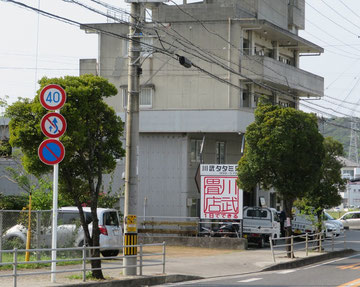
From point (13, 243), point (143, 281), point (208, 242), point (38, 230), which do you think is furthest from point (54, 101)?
point (208, 242)

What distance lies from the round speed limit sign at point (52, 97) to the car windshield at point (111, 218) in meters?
9.50

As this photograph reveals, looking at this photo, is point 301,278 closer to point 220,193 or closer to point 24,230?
point 24,230

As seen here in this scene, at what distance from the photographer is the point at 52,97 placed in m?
15.3

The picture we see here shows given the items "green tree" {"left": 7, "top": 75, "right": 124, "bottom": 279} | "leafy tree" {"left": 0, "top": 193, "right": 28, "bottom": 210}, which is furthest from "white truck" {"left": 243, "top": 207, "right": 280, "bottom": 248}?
"green tree" {"left": 7, "top": 75, "right": 124, "bottom": 279}

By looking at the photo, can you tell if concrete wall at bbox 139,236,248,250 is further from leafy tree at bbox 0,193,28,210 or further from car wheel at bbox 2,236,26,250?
car wheel at bbox 2,236,26,250

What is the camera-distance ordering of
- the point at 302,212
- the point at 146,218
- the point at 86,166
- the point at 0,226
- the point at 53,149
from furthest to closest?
the point at 146,218 → the point at 302,212 → the point at 0,226 → the point at 86,166 → the point at 53,149

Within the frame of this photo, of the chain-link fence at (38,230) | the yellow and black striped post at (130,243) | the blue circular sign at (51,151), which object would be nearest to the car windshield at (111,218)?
the chain-link fence at (38,230)

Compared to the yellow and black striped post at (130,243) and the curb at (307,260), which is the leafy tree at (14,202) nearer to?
the curb at (307,260)

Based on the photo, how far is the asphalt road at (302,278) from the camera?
17.3m

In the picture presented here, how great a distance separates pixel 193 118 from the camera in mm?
38438

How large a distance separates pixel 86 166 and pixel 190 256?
10.5m

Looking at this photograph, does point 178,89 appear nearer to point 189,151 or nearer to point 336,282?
point 189,151

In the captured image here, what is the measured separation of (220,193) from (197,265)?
9.35 m

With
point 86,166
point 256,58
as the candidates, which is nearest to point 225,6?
point 256,58
